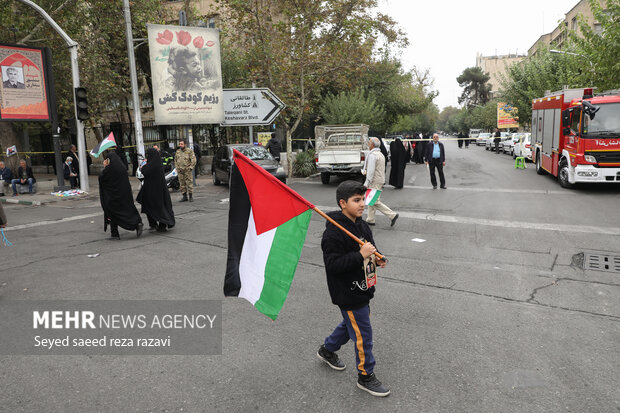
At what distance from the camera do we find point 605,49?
19.6 metres

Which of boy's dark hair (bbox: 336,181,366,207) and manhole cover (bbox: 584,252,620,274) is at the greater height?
boy's dark hair (bbox: 336,181,366,207)

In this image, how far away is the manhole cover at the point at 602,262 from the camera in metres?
6.46

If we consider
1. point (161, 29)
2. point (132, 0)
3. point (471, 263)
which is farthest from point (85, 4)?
point (471, 263)

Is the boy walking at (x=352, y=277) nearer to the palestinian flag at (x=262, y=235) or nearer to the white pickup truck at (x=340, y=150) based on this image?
the palestinian flag at (x=262, y=235)

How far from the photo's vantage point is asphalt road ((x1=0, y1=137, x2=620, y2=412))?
11.2ft

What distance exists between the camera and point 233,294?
145 inches

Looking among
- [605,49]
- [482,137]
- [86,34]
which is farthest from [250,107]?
[482,137]

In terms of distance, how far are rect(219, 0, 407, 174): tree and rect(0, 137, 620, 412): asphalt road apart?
1148cm

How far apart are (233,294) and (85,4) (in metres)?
22.7

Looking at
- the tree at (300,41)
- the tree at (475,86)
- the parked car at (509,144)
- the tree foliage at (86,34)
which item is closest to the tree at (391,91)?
the parked car at (509,144)

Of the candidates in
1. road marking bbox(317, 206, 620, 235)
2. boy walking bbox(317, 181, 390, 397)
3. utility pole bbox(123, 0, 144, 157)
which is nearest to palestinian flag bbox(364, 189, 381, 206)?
road marking bbox(317, 206, 620, 235)

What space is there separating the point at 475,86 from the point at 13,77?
97740 mm

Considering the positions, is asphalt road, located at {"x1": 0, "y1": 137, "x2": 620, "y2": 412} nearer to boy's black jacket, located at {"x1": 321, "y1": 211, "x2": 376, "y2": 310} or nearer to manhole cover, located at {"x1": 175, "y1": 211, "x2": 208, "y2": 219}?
boy's black jacket, located at {"x1": 321, "y1": 211, "x2": 376, "y2": 310}

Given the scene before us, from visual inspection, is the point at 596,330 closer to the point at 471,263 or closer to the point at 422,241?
the point at 471,263
